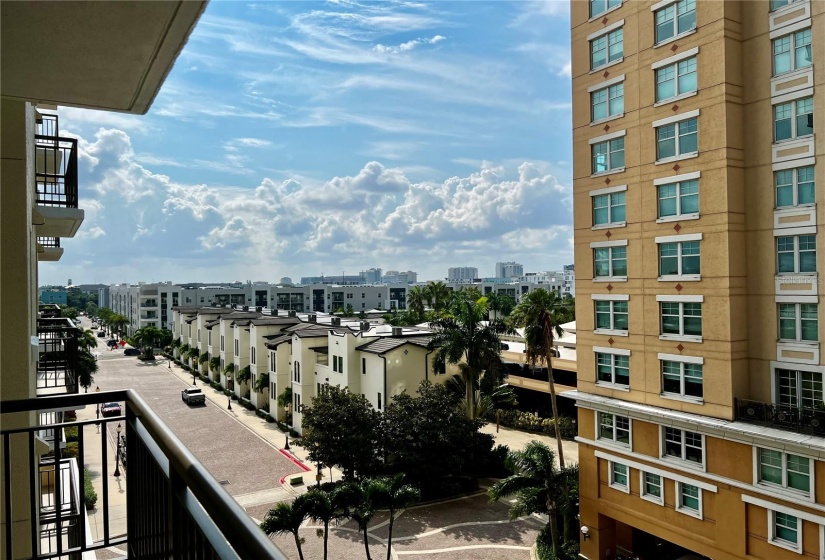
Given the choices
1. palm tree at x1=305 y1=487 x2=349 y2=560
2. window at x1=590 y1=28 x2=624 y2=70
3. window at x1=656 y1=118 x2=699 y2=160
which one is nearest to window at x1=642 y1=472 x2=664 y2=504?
palm tree at x1=305 y1=487 x2=349 y2=560

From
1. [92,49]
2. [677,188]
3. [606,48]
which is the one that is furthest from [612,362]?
[92,49]

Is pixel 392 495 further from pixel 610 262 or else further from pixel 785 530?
pixel 785 530

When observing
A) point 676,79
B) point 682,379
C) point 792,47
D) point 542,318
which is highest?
point 792,47

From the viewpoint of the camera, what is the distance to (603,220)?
65.7 ft

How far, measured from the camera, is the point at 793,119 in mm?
15570

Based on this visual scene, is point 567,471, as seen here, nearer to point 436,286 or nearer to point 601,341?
point 601,341

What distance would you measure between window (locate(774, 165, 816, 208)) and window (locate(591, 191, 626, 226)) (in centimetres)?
463

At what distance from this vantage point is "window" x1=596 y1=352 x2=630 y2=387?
19.3m

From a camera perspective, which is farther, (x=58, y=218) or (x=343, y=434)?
(x=343, y=434)

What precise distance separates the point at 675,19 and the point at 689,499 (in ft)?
49.9

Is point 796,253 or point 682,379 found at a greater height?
point 796,253

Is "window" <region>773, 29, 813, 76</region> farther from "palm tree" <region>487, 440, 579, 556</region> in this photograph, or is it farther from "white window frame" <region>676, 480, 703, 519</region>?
"palm tree" <region>487, 440, 579, 556</region>

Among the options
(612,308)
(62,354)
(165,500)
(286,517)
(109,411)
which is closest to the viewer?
(165,500)

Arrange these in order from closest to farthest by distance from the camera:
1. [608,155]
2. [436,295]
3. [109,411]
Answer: [608,155]
[109,411]
[436,295]
